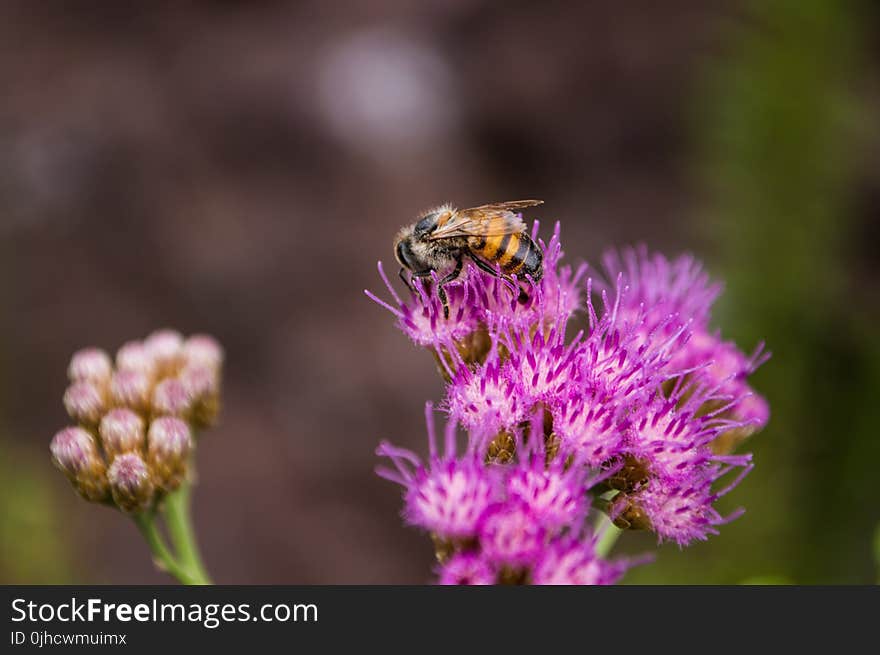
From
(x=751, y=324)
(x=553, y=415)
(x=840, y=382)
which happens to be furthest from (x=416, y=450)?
(x=553, y=415)

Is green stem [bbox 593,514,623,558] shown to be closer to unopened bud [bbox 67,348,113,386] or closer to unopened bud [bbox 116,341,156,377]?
unopened bud [bbox 116,341,156,377]

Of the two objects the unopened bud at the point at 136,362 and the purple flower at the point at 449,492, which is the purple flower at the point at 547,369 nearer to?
the purple flower at the point at 449,492

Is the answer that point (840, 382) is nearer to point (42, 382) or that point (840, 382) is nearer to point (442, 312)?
point (442, 312)

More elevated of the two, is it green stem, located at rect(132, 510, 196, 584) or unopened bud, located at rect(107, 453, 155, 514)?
unopened bud, located at rect(107, 453, 155, 514)

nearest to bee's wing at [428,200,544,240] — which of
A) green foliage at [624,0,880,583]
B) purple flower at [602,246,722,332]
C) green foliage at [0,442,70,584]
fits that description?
purple flower at [602,246,722,332]

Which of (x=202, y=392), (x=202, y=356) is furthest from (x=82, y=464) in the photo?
(x=202, y=356)

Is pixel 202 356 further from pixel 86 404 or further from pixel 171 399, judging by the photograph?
pixel 86 404
